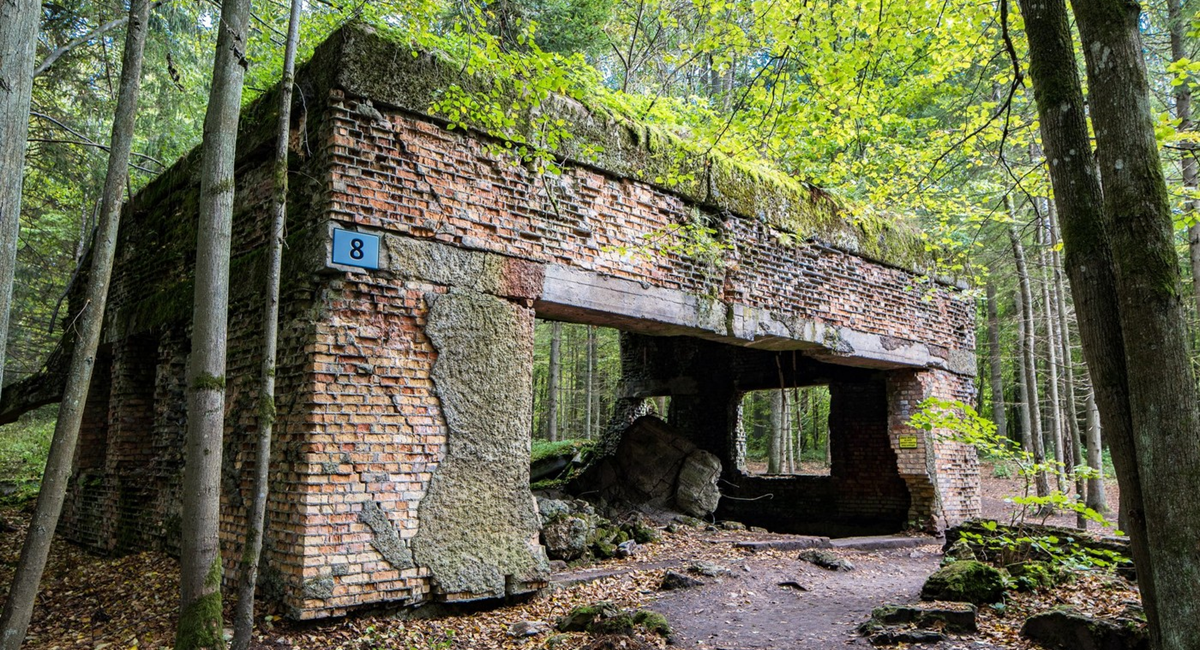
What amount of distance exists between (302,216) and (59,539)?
6533 mm

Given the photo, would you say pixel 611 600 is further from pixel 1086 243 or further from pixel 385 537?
pixel 1086 243

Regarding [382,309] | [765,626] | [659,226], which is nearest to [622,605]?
[765,626]

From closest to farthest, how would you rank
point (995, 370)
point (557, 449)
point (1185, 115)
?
point (1185, 115) → point (557, 449) → point (995, 370)

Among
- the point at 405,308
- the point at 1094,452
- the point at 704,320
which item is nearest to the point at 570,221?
the point at 405,308

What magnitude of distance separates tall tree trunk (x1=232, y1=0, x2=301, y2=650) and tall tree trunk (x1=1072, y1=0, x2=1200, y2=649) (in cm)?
484

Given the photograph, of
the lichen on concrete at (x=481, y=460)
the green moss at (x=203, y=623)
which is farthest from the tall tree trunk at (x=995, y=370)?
the green moss at (x=203, y=623)

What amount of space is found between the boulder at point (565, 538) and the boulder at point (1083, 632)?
4.16 meters

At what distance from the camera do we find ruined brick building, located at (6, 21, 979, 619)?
5.32m

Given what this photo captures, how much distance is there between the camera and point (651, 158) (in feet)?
24.9

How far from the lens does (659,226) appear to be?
754 centimetres

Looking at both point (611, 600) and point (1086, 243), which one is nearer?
point (1086, 243)

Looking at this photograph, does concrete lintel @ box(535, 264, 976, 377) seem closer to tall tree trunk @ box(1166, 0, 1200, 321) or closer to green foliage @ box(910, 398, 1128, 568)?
green foliage @ box(910, 398, 1128, 568)

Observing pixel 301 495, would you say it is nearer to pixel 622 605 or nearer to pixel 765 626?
pixel 622 605

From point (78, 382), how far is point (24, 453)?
12.8 metres
